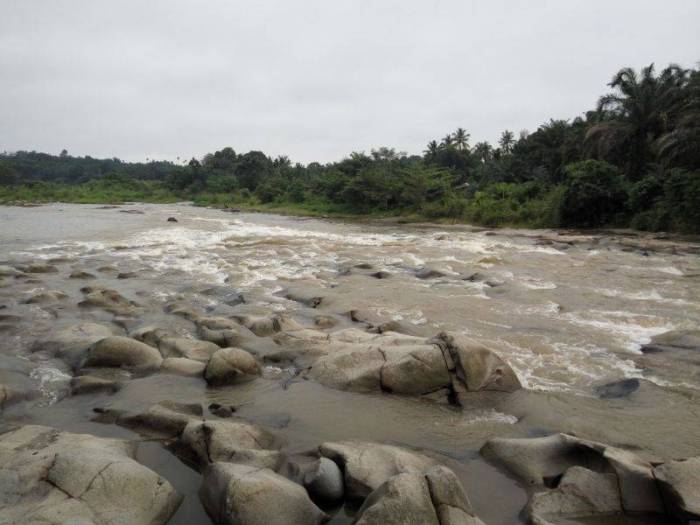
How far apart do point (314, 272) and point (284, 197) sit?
53.5m

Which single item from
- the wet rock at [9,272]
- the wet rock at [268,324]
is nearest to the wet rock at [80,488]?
the wet rock at [268,324]

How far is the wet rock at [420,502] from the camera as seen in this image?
3.36 meters

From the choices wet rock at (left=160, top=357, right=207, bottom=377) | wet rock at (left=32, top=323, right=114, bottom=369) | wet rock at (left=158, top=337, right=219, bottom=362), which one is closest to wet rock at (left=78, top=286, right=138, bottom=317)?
wet rock at (left=32, top=323, right=114, bottom=369)

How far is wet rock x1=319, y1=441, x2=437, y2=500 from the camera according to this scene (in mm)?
4199

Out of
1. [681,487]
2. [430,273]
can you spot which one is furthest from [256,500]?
[430,273]

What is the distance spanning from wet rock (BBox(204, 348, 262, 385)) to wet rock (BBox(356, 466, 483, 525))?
363 cm

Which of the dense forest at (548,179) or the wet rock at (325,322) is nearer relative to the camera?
the wet rock at (325,322)

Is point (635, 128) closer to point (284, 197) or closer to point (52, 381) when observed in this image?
point (52, 381)

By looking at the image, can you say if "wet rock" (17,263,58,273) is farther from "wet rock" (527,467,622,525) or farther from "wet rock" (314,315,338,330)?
"wet rock" (527,467,622,525)

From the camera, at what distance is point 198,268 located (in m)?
16.9

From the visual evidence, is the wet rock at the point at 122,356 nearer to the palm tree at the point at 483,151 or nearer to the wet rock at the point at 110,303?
the wet rock at the point at 110,303

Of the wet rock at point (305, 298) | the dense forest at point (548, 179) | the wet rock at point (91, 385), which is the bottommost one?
the wet rock at point (91, 385)

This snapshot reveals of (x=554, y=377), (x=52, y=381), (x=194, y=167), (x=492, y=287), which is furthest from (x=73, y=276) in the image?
(x=194, y=167)

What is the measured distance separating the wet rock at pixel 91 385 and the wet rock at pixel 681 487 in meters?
6.30
